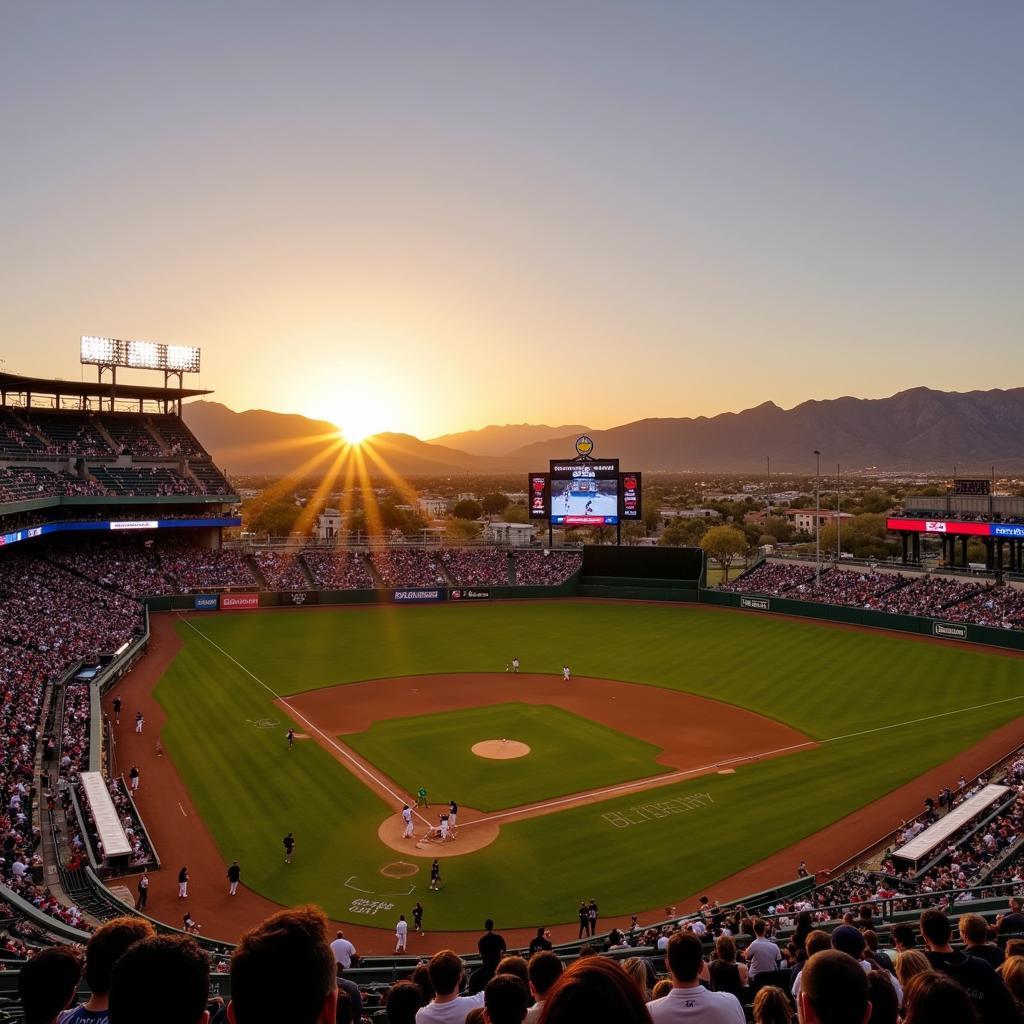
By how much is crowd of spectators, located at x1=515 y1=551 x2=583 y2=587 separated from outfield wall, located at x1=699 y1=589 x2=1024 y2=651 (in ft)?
40.0

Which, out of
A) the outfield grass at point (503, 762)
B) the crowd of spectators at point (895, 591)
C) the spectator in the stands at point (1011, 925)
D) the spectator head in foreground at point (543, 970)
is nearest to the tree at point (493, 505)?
the crowd of spectators at point (895, 591)

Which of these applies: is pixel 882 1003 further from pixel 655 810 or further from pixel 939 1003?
pixel 655 810

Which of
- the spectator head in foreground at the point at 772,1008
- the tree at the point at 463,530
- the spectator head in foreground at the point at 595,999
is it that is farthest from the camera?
the tree at the point at 463,530

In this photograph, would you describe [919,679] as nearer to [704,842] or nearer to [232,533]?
[704,842]

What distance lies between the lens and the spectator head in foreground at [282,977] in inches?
115

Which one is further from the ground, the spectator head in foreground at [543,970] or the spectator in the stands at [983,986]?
the spectator head in foreground at [543,970]

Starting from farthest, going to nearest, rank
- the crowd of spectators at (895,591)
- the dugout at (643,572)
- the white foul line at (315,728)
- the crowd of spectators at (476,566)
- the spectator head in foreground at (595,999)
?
the crowd of spectators at (476,566)
the dugout at (643,572)
the crowd of spectators at (895,591)
the white foul line at (315,728)
the spectator head in foreground at (595,999)

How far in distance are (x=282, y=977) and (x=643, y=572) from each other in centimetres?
6954

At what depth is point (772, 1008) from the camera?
16.4 ft

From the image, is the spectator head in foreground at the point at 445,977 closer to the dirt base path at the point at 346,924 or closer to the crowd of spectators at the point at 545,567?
the dirt base path at the point at 346,924

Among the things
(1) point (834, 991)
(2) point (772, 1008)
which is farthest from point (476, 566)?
(1) point (834, 991)

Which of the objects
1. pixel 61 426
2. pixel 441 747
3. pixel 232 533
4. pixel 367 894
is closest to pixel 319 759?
pixel 441 747

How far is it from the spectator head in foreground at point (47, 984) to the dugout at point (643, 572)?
222ft

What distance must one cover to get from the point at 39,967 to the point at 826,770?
30765mm
